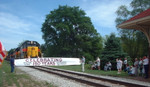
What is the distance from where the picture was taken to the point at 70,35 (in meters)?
47.2

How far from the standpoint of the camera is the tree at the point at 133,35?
32531mm

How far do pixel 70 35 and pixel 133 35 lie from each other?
1763cm

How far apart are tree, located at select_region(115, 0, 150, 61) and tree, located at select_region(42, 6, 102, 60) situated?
10598 mm

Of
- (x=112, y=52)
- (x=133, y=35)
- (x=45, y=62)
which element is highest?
(x=133, y=35)

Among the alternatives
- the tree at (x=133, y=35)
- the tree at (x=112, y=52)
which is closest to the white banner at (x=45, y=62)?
the tree at (x=112, y=52)

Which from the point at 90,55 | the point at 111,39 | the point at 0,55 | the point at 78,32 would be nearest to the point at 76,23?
the point at 78,32

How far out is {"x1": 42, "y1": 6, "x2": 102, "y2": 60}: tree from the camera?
150 ft

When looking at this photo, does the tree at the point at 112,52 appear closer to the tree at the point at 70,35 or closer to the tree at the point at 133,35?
the tree at the point at 133,35

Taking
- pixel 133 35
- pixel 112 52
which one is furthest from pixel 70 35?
pixel 112 52

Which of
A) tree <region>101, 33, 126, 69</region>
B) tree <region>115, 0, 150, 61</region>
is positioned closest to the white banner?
tree <region>101, 33, 126, 69</region>

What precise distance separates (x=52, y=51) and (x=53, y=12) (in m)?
11.8

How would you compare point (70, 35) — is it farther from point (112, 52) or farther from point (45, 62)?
point (112, 52)

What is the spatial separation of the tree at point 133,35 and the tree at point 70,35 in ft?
34.8

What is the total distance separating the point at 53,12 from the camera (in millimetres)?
49531
